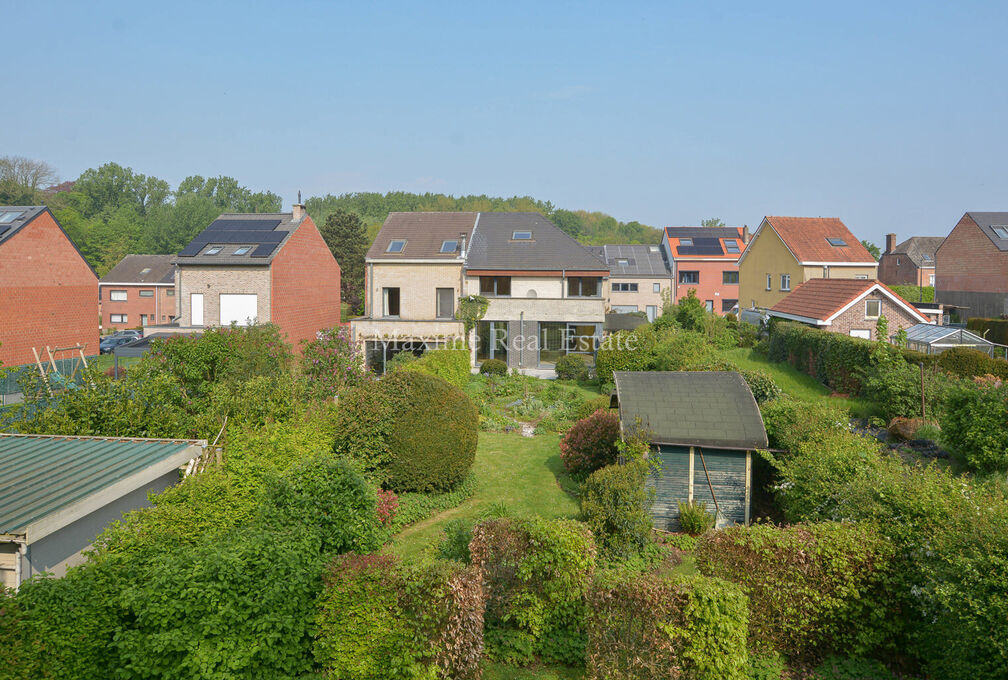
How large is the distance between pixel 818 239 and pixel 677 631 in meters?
40.0

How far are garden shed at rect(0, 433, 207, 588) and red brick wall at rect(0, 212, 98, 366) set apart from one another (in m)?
25.0

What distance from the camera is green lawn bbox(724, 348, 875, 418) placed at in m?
20.7

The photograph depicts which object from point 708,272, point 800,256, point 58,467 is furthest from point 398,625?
point 708,272

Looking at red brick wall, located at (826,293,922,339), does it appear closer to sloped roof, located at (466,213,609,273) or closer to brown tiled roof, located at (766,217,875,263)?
sloped roof, located at (466,213,609,273)

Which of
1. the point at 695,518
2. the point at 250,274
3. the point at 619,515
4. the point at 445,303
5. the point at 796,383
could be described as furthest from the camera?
the point at 445,303

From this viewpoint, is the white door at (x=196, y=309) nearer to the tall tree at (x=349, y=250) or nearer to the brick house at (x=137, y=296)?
the tall tree at (x=349, y=250)

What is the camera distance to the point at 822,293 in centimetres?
3073

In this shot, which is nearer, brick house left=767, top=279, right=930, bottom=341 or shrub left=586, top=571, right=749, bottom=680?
shrub left=586, top=571, right=749, bottom=680

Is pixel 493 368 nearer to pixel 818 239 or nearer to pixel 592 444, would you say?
pixel 592 444

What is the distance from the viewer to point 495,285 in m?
34.7

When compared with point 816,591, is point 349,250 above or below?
above

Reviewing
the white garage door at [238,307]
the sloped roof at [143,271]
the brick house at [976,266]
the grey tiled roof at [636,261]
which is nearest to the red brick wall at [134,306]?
the sloped roof at [143,271]

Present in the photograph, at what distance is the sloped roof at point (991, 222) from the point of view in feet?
131

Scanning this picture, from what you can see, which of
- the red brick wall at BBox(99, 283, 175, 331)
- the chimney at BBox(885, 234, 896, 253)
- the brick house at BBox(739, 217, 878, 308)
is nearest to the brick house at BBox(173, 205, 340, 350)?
the brick house at BBox(739, 217, 878, 308)
